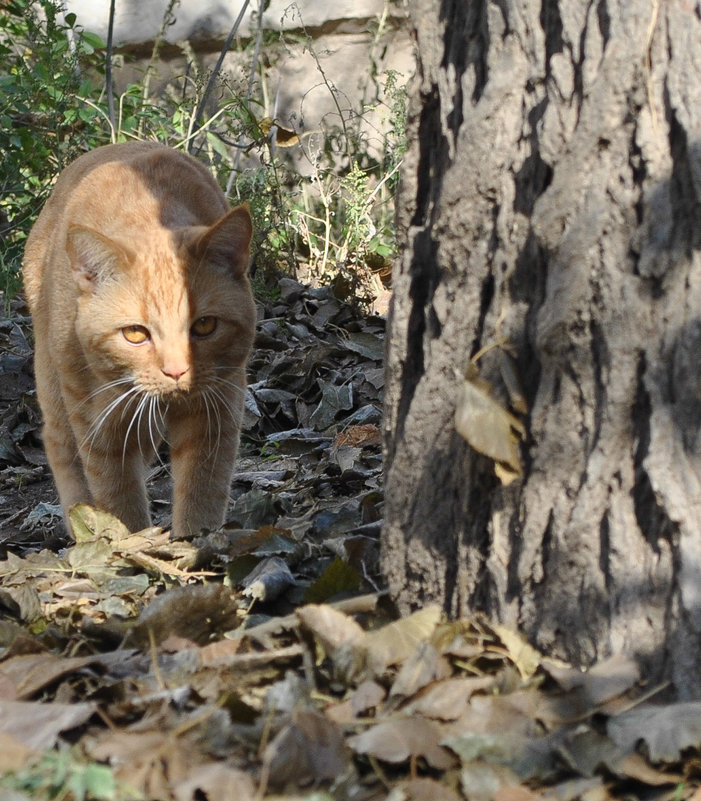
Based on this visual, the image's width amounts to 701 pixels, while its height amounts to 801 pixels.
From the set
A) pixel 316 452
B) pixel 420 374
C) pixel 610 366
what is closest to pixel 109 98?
pixel 316 452

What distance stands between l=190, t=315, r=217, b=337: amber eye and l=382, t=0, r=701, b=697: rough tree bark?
60.5 inches

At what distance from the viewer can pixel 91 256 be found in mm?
3352

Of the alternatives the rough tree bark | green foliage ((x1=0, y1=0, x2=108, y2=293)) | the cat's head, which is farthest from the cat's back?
green foliage ((x1=0, y1=0, x2=108, y2=293))

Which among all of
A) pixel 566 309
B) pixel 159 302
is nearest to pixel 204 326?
pixel 159 302

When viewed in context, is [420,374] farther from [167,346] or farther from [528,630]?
[167,346]

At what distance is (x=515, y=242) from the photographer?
1.84 m

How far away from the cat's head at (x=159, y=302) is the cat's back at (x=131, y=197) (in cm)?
21

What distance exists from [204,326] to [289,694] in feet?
6.21

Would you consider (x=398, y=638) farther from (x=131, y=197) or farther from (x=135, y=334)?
(x=131, y=197)

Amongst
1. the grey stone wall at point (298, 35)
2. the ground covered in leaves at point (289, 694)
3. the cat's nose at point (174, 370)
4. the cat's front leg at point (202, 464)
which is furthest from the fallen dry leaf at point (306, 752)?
the grey stone wall at point (298, 35)

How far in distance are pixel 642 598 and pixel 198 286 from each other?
6.98ft

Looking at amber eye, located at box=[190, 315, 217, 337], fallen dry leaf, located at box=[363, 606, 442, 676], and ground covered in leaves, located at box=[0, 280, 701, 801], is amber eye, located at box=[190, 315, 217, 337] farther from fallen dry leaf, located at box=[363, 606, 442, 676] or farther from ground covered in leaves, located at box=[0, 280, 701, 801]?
fallen dry leaf, located at box=[363, 606, 442, 676]

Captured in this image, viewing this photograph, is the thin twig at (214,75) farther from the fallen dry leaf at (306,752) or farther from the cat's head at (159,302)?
the fallen dry leaf at (306,752)

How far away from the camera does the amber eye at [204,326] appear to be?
3.45 metres
